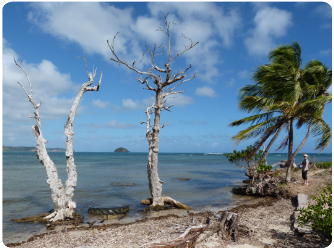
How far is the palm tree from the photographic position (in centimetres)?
1316

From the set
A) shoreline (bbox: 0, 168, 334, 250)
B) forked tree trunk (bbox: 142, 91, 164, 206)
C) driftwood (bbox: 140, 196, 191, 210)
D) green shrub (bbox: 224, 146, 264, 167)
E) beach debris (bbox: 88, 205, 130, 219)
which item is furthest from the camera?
green shrub (bbox: 224, 146, 264, 167)

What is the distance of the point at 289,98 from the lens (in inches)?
533

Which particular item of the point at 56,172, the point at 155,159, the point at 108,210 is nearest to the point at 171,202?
the point at 155,159

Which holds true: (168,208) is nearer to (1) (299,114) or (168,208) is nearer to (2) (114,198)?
(2) (114,198)

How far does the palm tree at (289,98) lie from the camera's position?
13164mm

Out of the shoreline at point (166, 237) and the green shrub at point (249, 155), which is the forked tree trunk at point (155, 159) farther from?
the green shrub at point (249, 155)

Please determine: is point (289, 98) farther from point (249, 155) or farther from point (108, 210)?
point (108, 210)

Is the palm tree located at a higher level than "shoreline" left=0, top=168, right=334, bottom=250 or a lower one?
higher

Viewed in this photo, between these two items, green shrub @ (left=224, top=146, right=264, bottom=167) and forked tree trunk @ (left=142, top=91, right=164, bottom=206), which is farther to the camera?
green shrub @ (left=224, top=146, right=264, bottom=167)

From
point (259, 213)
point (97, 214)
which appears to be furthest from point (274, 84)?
point (97, 214)

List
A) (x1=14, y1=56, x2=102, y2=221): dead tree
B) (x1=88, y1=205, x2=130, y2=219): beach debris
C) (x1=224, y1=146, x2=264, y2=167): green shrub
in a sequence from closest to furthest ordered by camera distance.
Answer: (x1=14, y1=56, x2=102, y2=221): dead tree, (x1=88, y1=205, x2=130, y2=219): beach debris, (x1=224, y1=146, x2=264, y2=167): green shrub

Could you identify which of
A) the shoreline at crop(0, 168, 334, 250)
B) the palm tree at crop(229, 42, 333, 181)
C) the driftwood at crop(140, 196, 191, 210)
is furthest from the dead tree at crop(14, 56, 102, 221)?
the palm tree at crop(229, 42, 333, 181)

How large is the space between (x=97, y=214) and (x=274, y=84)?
38.1ft

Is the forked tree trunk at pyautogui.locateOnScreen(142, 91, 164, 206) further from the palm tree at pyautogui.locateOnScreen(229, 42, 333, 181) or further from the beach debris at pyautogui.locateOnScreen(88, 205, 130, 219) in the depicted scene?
the palm tree at pyautogui.locateOnScreen(229, 42, 333, 181)
